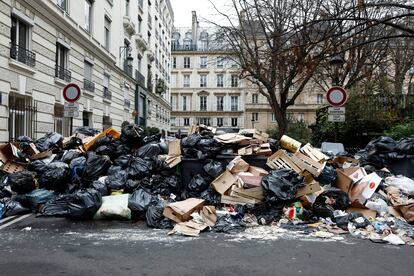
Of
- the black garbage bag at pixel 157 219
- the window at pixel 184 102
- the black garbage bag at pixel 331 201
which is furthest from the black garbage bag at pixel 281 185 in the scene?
the window at pixel 184 102

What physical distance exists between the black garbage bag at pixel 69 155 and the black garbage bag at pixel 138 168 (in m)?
1.36

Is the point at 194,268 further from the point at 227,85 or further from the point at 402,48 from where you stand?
the point at 227,85

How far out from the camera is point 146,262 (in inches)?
170

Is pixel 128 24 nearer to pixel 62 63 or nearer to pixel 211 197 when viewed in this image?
pixel 62 63

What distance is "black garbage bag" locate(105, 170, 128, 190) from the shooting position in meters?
7.48

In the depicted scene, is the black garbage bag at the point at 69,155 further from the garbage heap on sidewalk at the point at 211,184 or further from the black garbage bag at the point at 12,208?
the black garbage bag at the point at 12,208

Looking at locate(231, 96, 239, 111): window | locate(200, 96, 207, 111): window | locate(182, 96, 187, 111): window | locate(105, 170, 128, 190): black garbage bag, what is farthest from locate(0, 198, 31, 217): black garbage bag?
locate(182, 96, 187, 111): window

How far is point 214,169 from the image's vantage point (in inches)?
298

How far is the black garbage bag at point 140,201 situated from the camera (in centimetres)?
648

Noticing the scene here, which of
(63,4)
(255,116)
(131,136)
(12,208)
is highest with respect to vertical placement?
(63,4)

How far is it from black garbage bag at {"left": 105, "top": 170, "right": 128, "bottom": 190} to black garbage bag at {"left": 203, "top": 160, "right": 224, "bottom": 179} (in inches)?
63.3

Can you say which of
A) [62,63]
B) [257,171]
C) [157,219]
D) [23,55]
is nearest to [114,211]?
[157,219]

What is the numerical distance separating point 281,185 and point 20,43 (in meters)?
10.9

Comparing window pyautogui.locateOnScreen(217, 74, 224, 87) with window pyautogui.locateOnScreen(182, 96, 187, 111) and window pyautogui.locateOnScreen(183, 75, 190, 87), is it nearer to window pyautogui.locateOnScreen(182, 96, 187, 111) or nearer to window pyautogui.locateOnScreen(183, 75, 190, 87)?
window pyautogui.locateOnScreen(183, 75, 190, 87)
